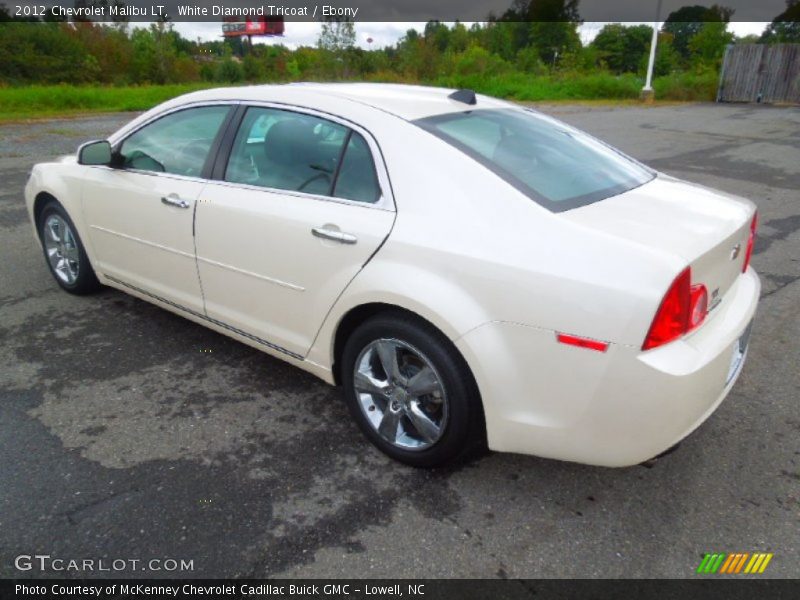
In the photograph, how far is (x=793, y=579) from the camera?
6.89ft

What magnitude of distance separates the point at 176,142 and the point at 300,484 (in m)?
2.18

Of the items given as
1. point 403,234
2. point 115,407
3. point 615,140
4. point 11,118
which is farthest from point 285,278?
point 11,118

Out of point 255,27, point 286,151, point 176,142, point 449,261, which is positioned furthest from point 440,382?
point 255,27

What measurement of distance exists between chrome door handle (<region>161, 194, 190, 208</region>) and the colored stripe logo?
2.89m

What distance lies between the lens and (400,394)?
8.53 feet

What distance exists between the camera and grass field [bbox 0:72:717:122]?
63.2ft

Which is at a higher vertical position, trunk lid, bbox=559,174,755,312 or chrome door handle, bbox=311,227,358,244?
trunk lid, bbox=559,174,755,312

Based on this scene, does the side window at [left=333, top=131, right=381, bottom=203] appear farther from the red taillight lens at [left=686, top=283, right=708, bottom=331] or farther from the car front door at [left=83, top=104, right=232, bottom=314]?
the red taillight lens at [left=686, top=283, right=708, bottom=331]

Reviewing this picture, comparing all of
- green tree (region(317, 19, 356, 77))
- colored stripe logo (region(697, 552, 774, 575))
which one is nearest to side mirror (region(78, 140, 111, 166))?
colored stripe logo (region(697, 552, 774, 575))

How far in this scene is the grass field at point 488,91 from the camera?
19266 millimetres

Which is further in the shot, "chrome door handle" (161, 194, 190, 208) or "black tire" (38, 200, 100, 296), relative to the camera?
"black tire" (38, 200, 100, 296)

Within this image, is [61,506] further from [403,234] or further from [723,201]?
[723,201]

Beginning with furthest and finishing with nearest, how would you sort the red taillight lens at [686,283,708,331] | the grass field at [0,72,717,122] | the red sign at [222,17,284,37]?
the red sign at [222,17,284,37] → the grass field at [0,72,717,122] → the red taillight lens at [686,283,708,331]

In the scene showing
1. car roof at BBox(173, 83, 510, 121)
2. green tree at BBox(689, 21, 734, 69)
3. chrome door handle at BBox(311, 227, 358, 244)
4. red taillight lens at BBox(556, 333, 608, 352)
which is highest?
green tree at BBox(689, 21, 734, 69)
